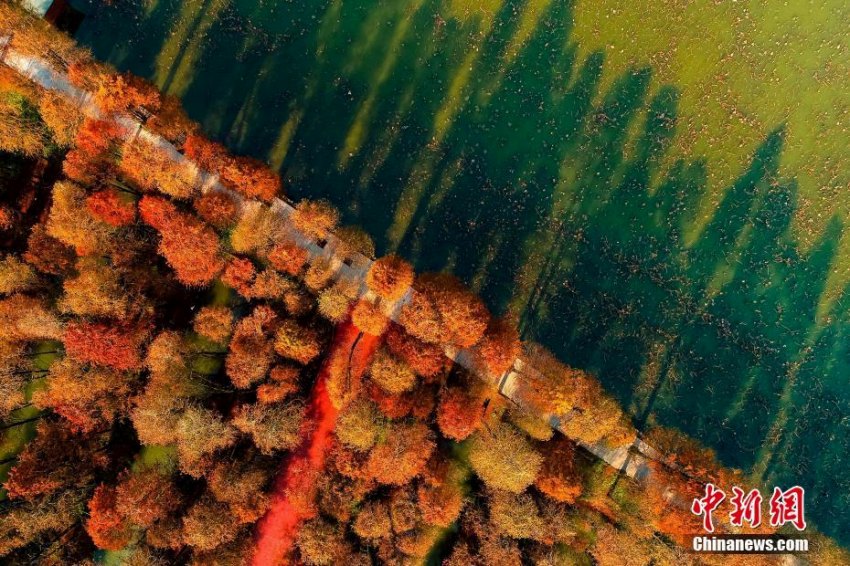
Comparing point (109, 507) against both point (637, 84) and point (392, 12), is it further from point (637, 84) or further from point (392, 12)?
point (637, 84)

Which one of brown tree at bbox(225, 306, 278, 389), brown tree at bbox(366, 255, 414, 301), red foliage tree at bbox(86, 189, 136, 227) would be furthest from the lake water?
brown tree at bbox(225, 306, 278, 389)

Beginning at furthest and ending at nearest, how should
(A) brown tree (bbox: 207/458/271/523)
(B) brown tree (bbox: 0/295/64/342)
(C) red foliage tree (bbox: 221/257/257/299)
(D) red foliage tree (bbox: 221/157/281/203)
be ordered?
1. (C) red foliage tree (bbox: 221/257/257/299)
2. (D) red foliage tree (bbox: 221/157/281/203)
3. (A) brown tree (bbox: 207/458/271/523)
4. (B) brown tree (bbox: 0/295/64/342)

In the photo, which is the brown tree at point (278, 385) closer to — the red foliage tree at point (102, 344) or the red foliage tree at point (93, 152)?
the red foliage tree at point (102, 344)

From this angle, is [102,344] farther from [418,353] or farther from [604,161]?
[604,161]

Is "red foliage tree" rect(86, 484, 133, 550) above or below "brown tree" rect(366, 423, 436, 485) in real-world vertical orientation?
below

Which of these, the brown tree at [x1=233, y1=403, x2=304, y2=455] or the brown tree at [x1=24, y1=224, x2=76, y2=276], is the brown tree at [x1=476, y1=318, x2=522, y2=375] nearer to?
the brown tree at [x1=233, y1=403, x2=304, y2=455]

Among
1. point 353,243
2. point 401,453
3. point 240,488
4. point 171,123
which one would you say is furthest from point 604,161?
point 240,488

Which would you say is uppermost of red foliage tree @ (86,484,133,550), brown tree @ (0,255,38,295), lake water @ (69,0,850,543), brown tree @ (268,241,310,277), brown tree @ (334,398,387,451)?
lake water @ (69,0,850,543)

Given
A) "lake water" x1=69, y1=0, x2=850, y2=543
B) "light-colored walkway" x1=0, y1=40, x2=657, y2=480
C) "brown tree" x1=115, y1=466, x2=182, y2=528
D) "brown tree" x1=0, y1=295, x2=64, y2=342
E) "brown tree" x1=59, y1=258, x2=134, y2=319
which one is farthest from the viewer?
"lake water" x1=69, y1=0, x2=850, y2=543

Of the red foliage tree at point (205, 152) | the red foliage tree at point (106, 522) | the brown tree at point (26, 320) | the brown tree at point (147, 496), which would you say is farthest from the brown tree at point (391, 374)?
the brown tree at point (26, 320)
